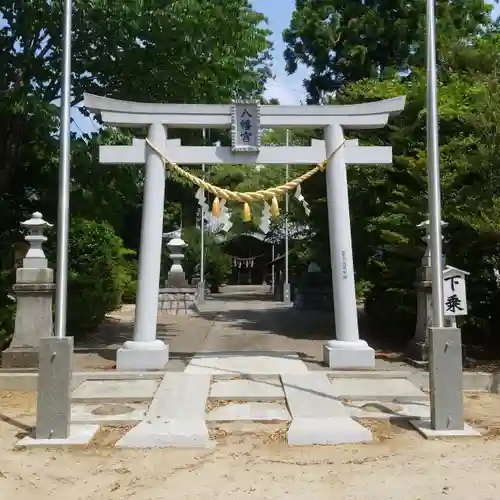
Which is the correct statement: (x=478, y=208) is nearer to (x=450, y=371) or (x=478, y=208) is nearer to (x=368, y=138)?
(x=450, y=371)

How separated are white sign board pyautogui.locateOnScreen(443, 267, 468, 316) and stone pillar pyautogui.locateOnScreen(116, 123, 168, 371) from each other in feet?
14.7

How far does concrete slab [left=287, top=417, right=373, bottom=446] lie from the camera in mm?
5887

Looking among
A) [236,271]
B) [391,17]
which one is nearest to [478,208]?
[391,17]

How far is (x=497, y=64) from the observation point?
1149cm

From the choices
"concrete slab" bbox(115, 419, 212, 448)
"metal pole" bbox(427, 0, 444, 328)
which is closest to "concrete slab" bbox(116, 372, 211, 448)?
"concrete slab" bbox(115, 419, 212, 448)

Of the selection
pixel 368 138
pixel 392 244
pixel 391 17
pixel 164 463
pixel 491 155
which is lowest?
pixel 164 463

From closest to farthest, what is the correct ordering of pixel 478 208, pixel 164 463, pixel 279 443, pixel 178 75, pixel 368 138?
pixel 164 463, pixel 279 443, pixel 478 208, pixel 178 75, pixel 368 138

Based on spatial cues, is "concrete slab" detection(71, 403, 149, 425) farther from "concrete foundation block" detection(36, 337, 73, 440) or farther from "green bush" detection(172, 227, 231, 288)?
"green bush" detection(172, 227, 231, 288)

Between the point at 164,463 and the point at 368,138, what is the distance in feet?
34.4

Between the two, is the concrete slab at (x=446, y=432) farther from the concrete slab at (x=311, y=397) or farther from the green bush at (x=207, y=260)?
the green bush at (x=207, y=260)

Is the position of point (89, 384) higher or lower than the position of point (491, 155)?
lower

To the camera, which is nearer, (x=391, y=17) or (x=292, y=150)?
(x=292, y=150)

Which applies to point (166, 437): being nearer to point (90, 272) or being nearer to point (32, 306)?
point (32, 306)

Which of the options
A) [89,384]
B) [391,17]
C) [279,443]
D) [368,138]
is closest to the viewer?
[279,443]
